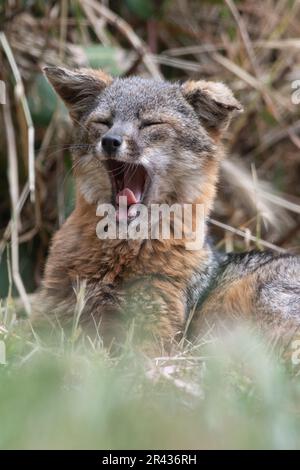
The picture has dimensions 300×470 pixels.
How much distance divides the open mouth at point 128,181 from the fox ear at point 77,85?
1.68 feet

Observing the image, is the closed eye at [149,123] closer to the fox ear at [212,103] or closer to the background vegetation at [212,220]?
the fox ear at [212,103]

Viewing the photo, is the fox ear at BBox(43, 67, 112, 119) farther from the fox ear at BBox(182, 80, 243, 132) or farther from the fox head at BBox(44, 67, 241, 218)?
the fox ear at BBox(182, 80, 243, 132)

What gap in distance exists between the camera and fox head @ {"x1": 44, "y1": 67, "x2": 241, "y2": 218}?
14.7 ft

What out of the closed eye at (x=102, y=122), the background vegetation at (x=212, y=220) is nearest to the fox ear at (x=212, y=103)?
the closed eye at (x=102, y=122)

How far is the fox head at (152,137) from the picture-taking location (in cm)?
448

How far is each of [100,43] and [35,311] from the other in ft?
10.7

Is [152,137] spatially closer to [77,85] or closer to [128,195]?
[128,195]

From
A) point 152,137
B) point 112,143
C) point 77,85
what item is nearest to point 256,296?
point 152,137

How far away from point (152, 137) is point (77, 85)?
2.17 feet

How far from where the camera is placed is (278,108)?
7742mm

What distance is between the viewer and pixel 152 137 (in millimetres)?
4465

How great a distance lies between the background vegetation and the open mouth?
0.84m

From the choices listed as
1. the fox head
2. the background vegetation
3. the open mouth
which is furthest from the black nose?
the background vegetation

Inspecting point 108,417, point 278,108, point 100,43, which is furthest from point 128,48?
point 108,417
